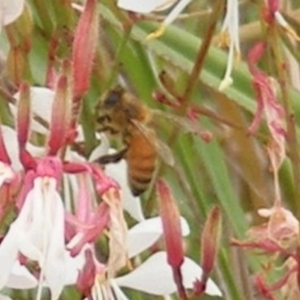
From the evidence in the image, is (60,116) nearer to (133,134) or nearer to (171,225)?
(171,225)

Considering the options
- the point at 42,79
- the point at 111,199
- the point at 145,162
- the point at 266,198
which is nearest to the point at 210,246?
the point at 111,199

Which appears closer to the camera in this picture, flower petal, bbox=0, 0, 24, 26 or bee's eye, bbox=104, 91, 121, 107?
flower petal, bbox=0, 0, 24, 26

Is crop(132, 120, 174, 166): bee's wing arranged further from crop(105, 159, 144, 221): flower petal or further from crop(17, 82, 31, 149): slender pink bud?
crop(17, 82, 31, 149): slender pink bud

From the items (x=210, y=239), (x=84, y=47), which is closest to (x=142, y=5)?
(x=84, y=47)

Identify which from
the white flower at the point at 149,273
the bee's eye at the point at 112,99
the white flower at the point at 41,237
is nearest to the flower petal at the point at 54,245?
the white flower at the point at 41,237

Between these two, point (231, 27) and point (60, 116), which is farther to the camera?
point (231, 27)

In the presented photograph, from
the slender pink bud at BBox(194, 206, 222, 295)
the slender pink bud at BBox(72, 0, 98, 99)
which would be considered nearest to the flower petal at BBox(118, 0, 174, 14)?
the slender pink bud at BBox(72, 0, 98, 99)
